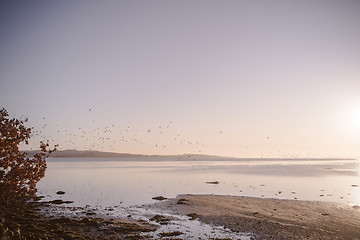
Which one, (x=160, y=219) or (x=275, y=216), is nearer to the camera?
(x=160, y=219)

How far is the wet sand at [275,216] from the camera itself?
19.0 m

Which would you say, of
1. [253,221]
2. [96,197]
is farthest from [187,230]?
[96,197]

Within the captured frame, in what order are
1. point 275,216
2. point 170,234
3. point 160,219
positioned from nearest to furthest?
point 170,234, point 160,219, point 275,216

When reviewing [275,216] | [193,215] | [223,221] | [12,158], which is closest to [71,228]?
[12,158]

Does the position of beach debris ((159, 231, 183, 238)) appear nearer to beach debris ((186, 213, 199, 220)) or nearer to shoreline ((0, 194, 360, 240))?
shoreline ((0, 194, 360, 240))

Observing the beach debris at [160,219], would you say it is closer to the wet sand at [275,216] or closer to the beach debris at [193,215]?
the beach debris at [193,215]

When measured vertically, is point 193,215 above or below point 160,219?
below

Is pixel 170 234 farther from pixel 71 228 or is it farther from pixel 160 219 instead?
pixel 71 228

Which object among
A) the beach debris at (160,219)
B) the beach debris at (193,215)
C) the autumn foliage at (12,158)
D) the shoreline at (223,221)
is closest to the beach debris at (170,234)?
the shoreline at (223,221)

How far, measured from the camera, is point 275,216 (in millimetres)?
23656

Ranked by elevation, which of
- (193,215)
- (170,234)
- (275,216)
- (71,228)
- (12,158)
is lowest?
(193,215)

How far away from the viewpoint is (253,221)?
21.8m

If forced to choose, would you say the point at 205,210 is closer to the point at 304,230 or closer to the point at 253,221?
the point at 253,221

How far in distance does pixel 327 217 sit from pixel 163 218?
14724mm
